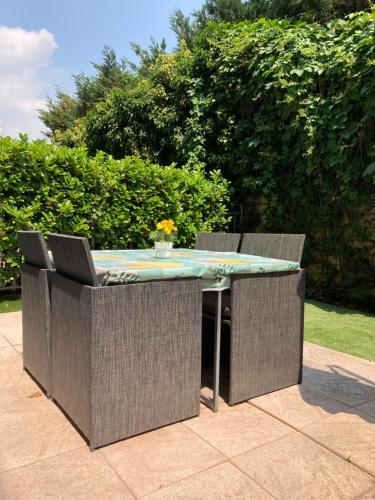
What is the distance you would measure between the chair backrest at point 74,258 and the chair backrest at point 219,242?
1.76 m

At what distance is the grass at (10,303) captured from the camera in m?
4.46

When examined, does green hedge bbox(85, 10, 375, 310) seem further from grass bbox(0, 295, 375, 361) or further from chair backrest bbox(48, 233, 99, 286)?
chair backrest bbox(48, 233, 99, 286)

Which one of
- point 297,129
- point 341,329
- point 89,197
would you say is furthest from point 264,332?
point 297,129

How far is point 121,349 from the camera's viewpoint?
68.1 inches

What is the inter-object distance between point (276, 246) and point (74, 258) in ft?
5.25

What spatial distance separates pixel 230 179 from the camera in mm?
6859

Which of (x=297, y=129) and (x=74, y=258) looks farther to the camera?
(x=297, y=129)

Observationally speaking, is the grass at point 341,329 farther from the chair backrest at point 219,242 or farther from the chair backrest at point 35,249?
the chair backrest at point 35,249

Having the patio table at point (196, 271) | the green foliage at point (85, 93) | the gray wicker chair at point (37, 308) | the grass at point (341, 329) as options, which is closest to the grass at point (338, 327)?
the grass at point (341, 329)

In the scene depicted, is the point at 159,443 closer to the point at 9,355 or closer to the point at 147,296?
the point at 147,296

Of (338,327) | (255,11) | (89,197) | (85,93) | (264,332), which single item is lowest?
(338,327)

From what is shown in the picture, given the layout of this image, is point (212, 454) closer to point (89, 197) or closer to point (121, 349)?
point (121, 349)

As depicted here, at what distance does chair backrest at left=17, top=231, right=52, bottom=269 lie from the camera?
2201 mm

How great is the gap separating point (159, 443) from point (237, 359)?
1.99 feet
